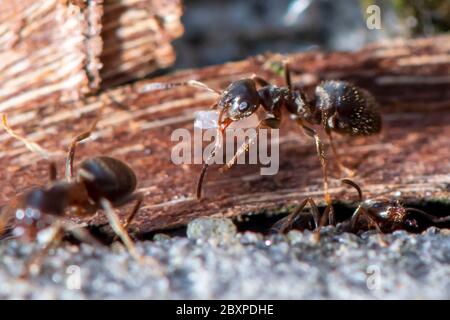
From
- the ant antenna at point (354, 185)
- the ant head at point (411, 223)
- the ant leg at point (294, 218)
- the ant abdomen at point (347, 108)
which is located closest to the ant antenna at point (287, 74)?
the ant abdomen at point (347, 108)

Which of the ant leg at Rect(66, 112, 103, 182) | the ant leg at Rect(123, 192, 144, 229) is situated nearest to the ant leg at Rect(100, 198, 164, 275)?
the ant leg at Rect(123, 192, 144, 229)

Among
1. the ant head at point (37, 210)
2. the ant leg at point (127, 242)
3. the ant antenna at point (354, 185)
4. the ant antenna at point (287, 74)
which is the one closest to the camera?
the ant leg at point (127, 242)

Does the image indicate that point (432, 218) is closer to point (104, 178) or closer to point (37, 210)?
point (104, 178)

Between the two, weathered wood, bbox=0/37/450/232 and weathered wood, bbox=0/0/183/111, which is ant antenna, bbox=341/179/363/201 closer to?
weathered wood, bbox=0/37/450/232

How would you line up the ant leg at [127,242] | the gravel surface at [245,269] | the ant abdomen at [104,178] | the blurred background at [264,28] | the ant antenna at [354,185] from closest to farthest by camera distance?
the gravel surface at [245,269] → the ant leg at [127,242] → the ant abdomen at [104,178] → the ant antenna at [354,185] → the blurred background at [264,28]

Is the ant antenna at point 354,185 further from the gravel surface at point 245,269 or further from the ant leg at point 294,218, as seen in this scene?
the gravel surface at point 245,269
